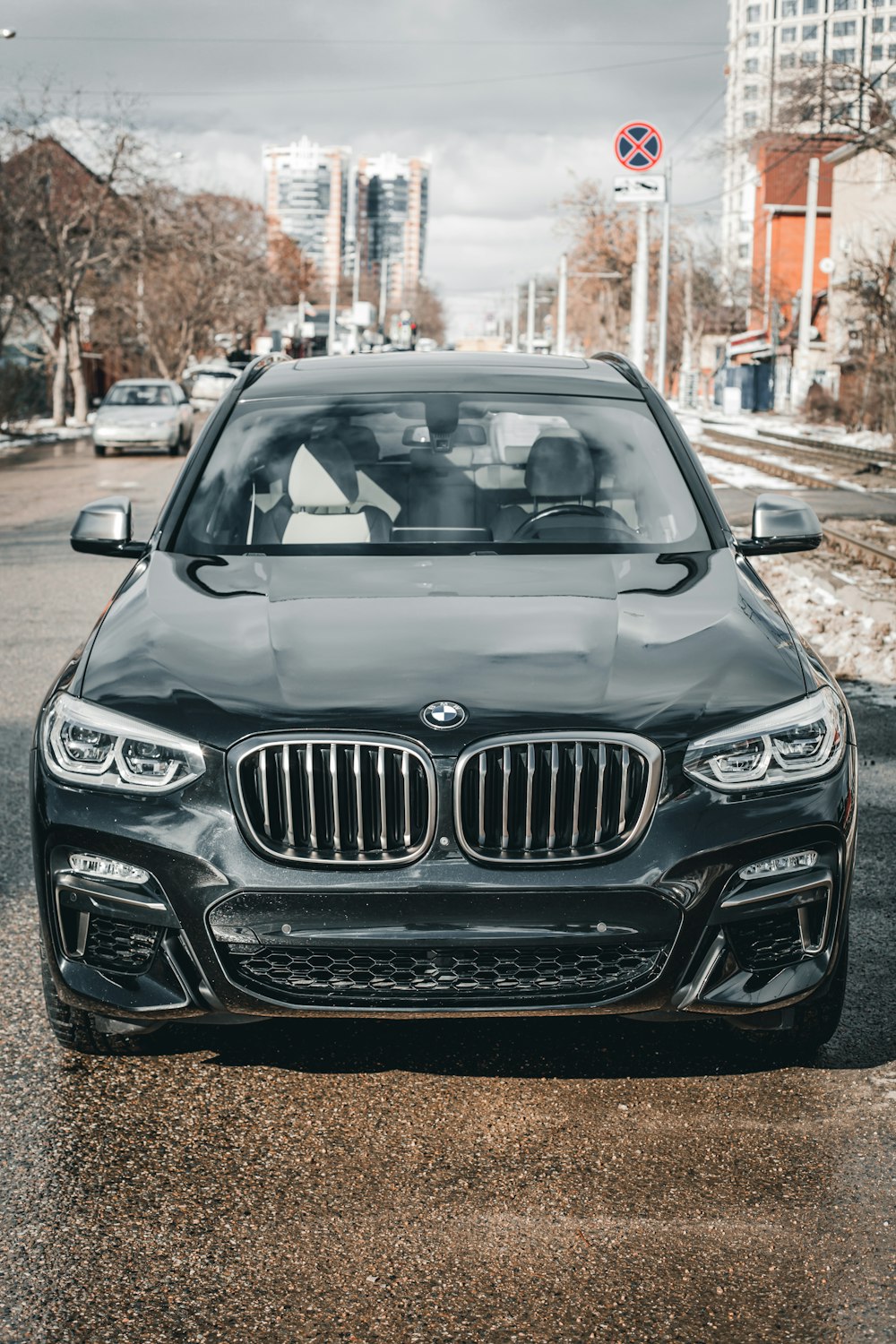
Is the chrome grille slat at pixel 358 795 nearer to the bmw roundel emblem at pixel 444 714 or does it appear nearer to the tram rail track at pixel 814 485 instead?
the bmw roundel emblem at pixel 444 714

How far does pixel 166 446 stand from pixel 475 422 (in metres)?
27.0

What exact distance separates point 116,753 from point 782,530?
2.16m

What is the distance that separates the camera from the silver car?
98.4 feet

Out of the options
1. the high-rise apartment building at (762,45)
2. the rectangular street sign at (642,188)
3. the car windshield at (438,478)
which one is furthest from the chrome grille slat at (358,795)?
the high-rise apartment building at (762,45)

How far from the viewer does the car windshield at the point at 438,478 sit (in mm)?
4594

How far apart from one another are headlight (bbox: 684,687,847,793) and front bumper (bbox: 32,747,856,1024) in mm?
37

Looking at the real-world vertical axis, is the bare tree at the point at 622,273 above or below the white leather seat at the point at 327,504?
above

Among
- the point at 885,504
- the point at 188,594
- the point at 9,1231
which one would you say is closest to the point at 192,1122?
the point at 9,1231

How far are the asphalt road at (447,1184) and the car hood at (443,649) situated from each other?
88 centimetres

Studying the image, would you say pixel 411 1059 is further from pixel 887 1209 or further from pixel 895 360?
pixel 895 360

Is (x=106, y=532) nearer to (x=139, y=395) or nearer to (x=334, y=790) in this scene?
(x=334, y=790)

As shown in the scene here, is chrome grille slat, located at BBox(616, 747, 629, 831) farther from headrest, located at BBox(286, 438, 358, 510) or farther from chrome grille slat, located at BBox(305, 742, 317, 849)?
headrest, located at BBox(286, 438, 358, 510)

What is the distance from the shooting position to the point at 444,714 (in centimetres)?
330

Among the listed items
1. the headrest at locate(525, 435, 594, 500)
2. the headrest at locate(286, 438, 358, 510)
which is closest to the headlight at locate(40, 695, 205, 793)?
the headrest at locate(286, 438, 358, 510)
